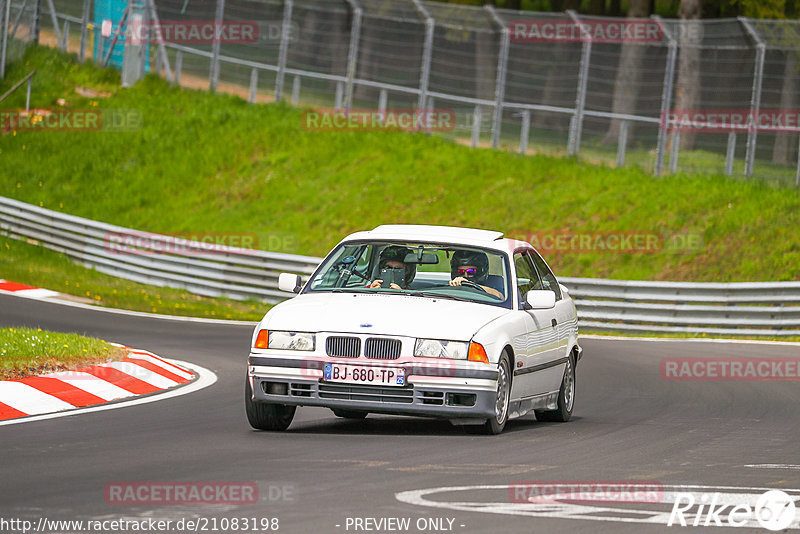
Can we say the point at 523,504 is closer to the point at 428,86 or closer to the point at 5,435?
the point at 5,435

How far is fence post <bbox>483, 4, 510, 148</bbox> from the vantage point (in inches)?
1194

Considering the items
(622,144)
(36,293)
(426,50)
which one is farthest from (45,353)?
(426,50)

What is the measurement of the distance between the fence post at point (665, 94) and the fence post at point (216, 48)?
12.5m

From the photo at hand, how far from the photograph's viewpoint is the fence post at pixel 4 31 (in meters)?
40.0

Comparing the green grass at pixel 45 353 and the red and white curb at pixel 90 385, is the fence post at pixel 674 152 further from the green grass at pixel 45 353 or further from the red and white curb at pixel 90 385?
the green grass at pixel 45 353

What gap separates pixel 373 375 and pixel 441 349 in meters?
0.49

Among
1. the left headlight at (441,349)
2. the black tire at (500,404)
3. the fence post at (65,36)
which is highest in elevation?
the fence post at (65,36)

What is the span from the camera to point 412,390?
9508 millimetres

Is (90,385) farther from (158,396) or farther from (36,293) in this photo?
(36,293)

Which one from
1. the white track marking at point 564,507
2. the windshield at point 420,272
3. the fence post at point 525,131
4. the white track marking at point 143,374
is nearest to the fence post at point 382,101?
the fence post at point 525,131

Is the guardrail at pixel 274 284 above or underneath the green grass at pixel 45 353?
underneath

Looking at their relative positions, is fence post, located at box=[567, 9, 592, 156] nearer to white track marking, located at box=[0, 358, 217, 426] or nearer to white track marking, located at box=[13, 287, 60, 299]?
white track marking, located at box=[13, 287, 60, 299]

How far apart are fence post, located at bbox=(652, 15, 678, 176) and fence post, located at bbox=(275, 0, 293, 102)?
1010cm

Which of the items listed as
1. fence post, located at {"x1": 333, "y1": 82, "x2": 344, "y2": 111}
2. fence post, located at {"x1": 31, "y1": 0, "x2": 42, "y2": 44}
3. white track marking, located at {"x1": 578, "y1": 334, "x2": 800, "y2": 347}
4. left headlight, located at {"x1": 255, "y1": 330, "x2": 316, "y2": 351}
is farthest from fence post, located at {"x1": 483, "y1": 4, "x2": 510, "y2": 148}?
left headlight, located at {"x1": 255, "y1": 330, "x2": 316, "y2": 351}
